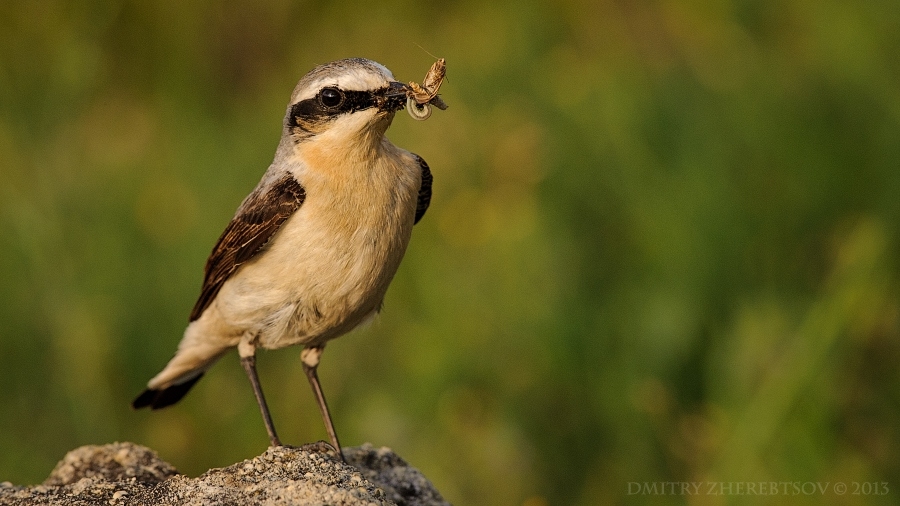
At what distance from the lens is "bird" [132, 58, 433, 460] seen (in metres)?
5.76

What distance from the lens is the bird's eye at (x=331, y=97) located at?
575 centimetres

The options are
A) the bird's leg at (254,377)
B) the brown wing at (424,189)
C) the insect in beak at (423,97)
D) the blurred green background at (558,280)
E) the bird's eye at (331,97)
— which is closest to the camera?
the insect in beak at (423,97)

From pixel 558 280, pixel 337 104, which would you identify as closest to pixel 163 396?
pixel 337 104

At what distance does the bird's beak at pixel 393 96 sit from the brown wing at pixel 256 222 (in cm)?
64

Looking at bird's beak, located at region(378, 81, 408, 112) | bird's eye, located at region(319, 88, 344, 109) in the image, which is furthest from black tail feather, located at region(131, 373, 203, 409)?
bird's beak, located at region(378, 81, 408, 112)

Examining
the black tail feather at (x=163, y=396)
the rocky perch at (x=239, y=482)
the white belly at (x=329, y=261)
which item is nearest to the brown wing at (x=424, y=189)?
the white belly at (x=329, y=261)

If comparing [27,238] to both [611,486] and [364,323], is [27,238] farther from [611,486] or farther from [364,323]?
[611,486]

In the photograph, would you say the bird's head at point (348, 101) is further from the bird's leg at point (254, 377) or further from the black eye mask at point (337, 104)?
the bird's leg at point (254, 377)

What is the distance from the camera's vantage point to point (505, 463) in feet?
25.8

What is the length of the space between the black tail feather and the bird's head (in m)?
2.20

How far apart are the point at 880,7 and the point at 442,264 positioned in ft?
14.7

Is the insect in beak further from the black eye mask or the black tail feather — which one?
the black tail feather

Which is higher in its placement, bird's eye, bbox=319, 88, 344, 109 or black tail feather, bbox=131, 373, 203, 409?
bird's eye, bbox=319, 88, 344, 109

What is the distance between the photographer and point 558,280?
8945 millimetres
